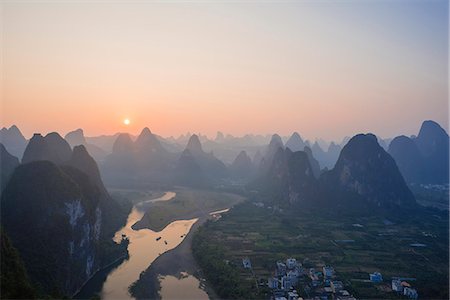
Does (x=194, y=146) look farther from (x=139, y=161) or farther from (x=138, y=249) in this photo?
(x=138, y=249)

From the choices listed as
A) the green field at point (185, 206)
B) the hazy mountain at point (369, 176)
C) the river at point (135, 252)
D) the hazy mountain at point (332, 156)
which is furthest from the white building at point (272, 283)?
the hazy mountain at point (332, 156)

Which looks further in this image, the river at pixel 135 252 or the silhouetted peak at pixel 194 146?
the silhouetted peak at pixel 194 146

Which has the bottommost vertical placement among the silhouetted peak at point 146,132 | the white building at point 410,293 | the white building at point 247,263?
the white building at point 410,293

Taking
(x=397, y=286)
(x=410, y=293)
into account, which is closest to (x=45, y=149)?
(x=397, y=286)

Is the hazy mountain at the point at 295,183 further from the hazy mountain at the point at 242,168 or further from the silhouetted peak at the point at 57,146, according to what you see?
the hazy mountain at the point at 242,168

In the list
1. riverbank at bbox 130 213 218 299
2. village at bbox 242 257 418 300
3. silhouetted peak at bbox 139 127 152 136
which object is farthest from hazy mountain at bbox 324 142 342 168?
village at bbox 242 257 418 300

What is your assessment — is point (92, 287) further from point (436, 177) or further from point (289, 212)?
point (436, 177)

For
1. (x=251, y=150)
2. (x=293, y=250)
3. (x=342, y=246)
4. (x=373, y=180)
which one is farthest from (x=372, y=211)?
(x=251, y=150)
